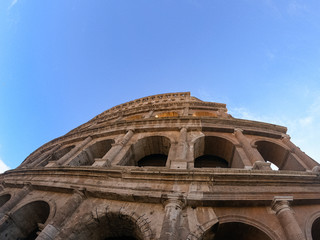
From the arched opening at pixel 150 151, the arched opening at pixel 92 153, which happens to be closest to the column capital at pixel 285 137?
the arched opening at pixel 150 151

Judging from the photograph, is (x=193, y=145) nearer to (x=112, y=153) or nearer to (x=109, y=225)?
(x=112, y=153)

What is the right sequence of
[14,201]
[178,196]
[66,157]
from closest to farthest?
[178,196], [14,201], [66,157]

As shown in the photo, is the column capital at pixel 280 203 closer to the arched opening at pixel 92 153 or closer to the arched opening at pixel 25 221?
the arched opening at pixel 25 221

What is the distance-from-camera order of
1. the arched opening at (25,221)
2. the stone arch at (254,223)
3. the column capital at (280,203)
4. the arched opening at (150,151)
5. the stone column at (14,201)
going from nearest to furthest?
the stone arch at (254,223), the column capital at (280,203), the arched opening at (25,221), the stone column at (14,201), the arched opening at (150,151)

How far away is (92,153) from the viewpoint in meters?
12.4

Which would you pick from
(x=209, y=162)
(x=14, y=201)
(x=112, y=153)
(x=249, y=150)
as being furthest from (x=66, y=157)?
(x=249, y=150)

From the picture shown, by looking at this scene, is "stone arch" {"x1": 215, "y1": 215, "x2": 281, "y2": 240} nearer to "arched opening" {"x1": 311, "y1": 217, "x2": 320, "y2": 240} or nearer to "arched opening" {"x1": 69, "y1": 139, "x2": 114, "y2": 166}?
"arched opening" {"x1": 311, "y1": 217, "x2": 320, "y2": 240}

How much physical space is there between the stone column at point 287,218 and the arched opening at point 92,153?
9.48m

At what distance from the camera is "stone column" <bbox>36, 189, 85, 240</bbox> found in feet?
18.8

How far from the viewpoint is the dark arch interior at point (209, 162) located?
10.5 m

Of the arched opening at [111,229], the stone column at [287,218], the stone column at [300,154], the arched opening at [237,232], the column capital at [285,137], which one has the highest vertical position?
the column capital at [285,137]

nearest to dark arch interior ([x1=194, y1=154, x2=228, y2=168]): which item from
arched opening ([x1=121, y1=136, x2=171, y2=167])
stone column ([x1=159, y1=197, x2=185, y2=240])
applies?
arched opening ([x1=121, y1=136, x2=171, y2=167])

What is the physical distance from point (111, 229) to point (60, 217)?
1744 millimetres

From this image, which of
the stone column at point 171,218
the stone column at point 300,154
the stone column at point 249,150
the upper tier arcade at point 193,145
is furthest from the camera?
the upper tier arcade at point 193,145
